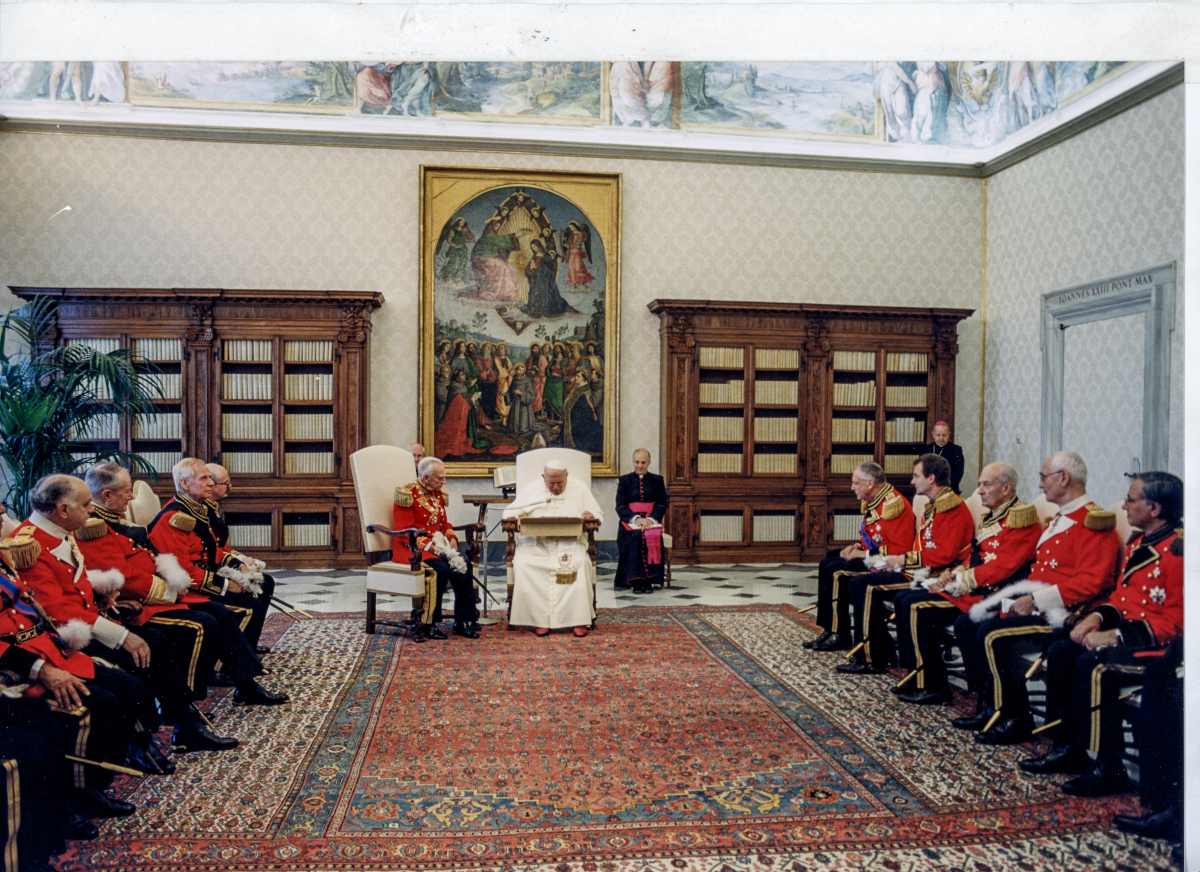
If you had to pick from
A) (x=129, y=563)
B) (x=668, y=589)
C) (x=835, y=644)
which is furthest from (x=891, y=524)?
(x=129, y=563)

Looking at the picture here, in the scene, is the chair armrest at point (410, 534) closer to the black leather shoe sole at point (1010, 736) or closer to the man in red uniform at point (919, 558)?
the man in red uniform at point (919, 558)

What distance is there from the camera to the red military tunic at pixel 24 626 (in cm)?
287

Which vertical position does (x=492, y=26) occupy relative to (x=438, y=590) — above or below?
above

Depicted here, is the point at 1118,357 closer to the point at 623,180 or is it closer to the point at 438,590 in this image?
the point at 623,180

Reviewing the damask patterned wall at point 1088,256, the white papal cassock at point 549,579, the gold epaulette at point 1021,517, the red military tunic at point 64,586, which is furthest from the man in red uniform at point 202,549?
the damask patterned wall at point 1088,256

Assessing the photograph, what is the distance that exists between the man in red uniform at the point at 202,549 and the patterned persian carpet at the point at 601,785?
0.51 metres

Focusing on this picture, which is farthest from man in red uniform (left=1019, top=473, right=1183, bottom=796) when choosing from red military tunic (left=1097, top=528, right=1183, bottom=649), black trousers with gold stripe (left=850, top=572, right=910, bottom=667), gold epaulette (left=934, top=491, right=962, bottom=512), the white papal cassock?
the white papal cassock

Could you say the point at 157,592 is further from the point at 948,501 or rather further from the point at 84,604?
the point at 948,501

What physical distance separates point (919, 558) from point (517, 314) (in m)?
5.85

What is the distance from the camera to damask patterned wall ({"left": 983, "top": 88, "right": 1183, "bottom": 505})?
295 inches

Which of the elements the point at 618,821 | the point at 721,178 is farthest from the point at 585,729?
the point at 721,178

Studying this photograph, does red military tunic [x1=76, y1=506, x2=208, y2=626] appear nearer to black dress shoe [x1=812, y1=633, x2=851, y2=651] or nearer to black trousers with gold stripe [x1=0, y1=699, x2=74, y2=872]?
black trousers with gold stripe [x1=0, y1=699, x2=74, y2=872]

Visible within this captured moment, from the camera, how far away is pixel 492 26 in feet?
7.95

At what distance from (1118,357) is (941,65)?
4.27 m
